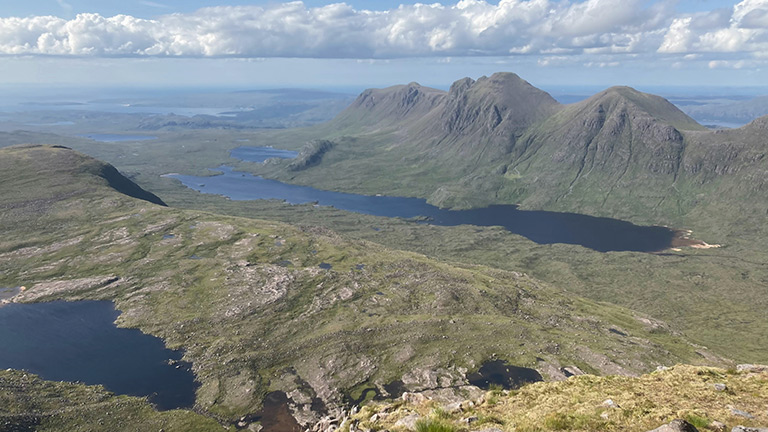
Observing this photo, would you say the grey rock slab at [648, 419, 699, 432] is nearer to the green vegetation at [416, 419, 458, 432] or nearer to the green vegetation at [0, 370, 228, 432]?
the green vegetation at [416, 419, 458, 432]

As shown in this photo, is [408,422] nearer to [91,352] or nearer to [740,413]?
[740,413]

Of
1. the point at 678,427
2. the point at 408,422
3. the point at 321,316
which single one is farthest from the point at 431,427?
the point at 321,316

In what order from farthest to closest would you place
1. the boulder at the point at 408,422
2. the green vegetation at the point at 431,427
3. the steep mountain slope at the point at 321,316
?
the steep mountain slope at the point at 321,316 → the boulder at the point at 408,422 → the green vegetation at the point at 431,427

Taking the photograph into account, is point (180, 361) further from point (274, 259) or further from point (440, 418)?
point (440, 418)

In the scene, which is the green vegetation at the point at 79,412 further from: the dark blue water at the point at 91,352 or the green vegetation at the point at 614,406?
the green vegetation at the point at 614,406

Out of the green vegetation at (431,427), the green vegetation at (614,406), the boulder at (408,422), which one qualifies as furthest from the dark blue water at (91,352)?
the green vegetation at (431,427)

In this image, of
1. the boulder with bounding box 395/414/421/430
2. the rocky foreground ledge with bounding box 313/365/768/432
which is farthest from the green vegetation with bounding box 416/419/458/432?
the boulder with bounding box 395/414/421/430
